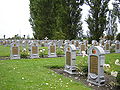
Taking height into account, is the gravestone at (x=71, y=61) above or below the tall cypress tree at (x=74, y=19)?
below

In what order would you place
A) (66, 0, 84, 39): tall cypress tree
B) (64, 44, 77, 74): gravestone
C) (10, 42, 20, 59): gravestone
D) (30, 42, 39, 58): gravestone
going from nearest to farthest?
(64, 44, 77, 74): gravestone
(10, 42, 20, 59): gravestone
(30, 42, 39, 58): gravestone
(66, 0, 84, 39): tall cypress tree

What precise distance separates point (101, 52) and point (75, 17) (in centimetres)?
2145

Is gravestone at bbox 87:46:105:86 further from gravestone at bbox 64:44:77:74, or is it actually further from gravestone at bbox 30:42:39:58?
gravestone at bbox 30:42:39:58

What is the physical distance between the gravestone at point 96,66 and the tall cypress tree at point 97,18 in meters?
18.7

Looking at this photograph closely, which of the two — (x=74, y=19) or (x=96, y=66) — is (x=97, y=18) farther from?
(x=96, y=66)

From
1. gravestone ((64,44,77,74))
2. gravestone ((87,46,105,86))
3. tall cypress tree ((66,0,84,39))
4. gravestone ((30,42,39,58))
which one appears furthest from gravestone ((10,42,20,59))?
tall cypress tree ((66,0,84,39))

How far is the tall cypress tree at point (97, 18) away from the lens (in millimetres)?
24500

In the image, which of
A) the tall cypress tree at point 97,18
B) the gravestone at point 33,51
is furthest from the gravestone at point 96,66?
the tall cypress tree at point 97,18

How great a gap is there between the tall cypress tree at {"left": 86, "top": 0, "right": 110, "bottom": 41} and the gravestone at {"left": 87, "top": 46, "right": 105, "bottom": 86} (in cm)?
1870

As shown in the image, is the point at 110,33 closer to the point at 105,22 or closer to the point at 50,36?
the point at 105,22

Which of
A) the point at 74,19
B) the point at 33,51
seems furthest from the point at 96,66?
the point at 74,19

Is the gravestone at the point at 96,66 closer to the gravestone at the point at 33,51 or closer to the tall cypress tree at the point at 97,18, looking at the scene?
the gravestone at the point at 33,51

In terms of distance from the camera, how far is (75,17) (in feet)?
89.2

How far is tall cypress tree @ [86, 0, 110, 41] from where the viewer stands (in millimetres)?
24500
